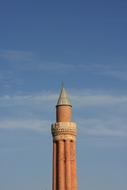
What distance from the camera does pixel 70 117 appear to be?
4125 centimetres

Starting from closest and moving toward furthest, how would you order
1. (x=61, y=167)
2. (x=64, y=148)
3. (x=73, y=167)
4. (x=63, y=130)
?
(x=61, y=167)
(x=73, y=167)
(x=64, y=148)
(x=63, y=130)

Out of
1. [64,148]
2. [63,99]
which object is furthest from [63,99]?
[64,148]

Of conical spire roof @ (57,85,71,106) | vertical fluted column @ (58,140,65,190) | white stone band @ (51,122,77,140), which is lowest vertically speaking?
vertical fluted column @ (58,140,65,190)

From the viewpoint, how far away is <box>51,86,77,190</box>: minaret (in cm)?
3847

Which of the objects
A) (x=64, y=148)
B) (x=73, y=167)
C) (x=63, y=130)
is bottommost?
(x=73, y=167)

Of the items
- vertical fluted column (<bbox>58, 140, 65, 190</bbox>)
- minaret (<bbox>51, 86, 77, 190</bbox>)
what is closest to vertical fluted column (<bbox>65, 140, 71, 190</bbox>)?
minaret (<bbox>51, 86, 77, 190</bbox>)

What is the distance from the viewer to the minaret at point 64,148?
126ft

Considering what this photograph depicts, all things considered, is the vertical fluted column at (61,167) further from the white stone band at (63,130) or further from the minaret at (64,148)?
the white stone band at (63,130)

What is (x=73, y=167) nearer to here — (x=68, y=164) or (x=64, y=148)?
(x=68, y=164)

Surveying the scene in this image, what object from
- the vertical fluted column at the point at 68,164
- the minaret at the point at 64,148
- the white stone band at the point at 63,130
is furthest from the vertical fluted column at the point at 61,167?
the white stone band at the point at 63,130

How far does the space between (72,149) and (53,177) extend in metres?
4.29

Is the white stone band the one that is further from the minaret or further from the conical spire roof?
the conical spire roof

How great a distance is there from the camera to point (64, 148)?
4016 cm

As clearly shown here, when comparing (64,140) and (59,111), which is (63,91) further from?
(64,140)
